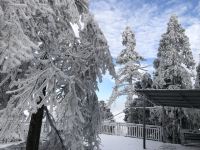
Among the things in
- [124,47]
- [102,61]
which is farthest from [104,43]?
[124,47]

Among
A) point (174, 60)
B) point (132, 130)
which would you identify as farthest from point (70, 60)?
point (174, 60)

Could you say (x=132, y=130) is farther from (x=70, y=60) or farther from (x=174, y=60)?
(x=70, y=60)

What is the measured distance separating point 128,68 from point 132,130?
10.6 m

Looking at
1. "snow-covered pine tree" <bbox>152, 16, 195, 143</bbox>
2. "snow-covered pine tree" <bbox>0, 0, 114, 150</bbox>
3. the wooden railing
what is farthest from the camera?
"snow-covered pine tree" <bbox>152, 16, 195, 143</bbox>

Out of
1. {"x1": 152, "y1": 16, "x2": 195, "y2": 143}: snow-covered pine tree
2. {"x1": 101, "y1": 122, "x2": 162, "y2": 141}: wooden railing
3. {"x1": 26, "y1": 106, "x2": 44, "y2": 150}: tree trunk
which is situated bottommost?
{"x1": 26, "y1": 106, "x2": 44, "y2": 150}: tree trunk

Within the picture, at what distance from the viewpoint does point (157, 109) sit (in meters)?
24.4

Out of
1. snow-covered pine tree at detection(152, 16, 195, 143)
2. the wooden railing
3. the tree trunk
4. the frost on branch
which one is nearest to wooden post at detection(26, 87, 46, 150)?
the tree trunk

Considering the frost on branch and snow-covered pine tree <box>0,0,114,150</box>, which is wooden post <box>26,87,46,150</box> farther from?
the frost on branch

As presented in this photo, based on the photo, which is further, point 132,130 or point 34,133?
point 132,130

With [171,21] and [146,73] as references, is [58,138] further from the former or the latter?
[146,73]

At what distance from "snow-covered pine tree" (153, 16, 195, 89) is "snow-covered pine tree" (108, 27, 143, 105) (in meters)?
4.47

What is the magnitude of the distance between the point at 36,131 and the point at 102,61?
2.44 meters

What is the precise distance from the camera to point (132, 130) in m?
20.6

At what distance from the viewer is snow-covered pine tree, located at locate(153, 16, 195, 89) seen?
23.9m
